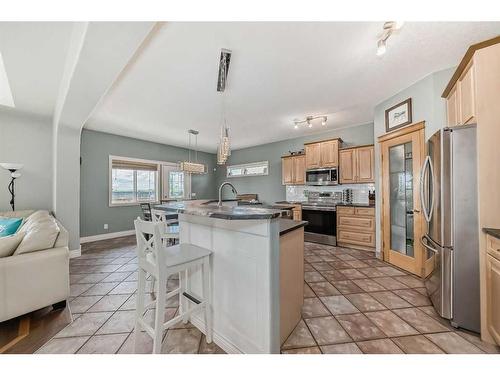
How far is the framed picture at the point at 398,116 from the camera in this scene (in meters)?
2.83

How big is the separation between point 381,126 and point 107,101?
15.1 ft

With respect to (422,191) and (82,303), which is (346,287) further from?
(82,303)

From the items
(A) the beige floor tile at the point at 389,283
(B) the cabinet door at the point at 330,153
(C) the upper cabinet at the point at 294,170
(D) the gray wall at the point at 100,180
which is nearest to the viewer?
(A) the beige floor tile at the point at 389,283

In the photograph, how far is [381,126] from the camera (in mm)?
3367

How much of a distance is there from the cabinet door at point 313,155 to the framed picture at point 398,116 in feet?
5.02

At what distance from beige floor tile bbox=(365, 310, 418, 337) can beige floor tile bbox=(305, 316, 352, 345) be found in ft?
1.15

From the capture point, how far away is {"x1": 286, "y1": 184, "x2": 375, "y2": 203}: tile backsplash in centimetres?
437

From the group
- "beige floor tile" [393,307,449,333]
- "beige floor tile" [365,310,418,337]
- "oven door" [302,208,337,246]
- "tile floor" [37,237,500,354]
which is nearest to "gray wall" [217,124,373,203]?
"oven door" [302,208,337,246]

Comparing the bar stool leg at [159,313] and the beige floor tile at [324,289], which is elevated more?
the bar stool leg at [159,313]

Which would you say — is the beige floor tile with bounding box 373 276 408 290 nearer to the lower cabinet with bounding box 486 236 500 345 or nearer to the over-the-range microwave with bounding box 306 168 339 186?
the lower cabinet with bounding box 486 236 500 345

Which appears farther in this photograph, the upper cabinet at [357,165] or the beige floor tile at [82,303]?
the upper cabinet at [357,165]

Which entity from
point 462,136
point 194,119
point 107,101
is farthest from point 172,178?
point 462,136

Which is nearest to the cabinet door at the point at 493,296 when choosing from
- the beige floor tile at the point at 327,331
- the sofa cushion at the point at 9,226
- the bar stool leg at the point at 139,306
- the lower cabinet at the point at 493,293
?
the lower cabinet at the point at 493,293

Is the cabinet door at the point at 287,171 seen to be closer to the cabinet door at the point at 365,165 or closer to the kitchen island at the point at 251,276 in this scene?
the cabinet door at the point at 365,165
